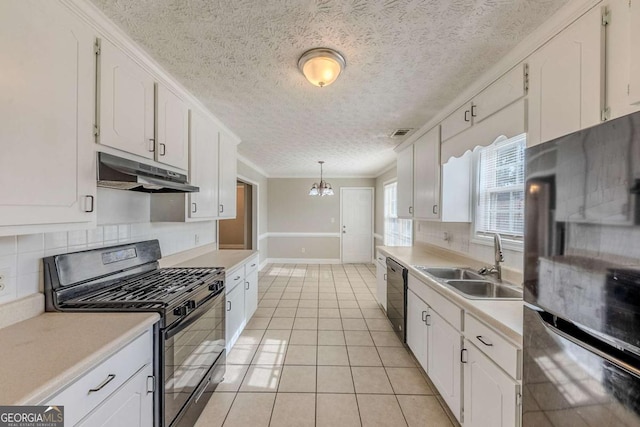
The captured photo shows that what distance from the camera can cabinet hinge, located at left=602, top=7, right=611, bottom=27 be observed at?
108cm

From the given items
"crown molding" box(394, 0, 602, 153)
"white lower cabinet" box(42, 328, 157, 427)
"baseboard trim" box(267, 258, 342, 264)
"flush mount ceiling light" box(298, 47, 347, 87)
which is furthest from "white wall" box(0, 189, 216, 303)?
"baseboard trim" box(267, 258, 342, 264)

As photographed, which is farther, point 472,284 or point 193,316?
point 472,284

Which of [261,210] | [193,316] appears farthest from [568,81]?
[261,210]

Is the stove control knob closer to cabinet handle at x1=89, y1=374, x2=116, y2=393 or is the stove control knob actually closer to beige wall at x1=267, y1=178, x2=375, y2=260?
cabinet handle at x1=89, y1=374, x2=116, y2=393

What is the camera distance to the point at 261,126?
3047 millimetres

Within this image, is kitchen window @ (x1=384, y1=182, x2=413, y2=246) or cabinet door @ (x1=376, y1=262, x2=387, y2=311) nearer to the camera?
cabinet door @ (x1=376, y1=262, x2=387, y2=311)

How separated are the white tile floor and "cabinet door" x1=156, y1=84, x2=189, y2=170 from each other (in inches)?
75.2

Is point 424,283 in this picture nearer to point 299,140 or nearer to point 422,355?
point 422,355

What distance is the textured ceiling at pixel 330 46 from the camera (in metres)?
1.30

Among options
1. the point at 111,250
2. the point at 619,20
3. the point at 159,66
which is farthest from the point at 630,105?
the point at 111,250

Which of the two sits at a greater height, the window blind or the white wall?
the window blind

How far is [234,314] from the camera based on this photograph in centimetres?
274

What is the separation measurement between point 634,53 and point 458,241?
214cm

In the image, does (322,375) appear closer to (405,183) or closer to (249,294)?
(249,294)
